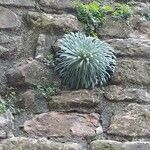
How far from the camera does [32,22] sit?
2375mm

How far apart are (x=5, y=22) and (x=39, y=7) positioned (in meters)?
0.27

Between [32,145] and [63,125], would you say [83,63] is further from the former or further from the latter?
[32,145]

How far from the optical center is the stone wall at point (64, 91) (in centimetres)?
192

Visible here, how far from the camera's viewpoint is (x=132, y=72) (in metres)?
2.23

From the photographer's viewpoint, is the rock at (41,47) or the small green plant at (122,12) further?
the small green plant at (122,12)

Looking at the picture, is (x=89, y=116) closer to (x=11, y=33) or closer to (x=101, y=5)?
(x=11, y=33)

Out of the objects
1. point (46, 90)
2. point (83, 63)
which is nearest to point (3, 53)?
point (46, 90)

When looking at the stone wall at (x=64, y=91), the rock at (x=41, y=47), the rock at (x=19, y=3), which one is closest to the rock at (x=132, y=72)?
the stone wall at (x=64, y=91)

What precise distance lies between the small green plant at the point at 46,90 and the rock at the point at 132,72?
1.02 feet

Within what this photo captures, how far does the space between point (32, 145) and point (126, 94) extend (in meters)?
0.55

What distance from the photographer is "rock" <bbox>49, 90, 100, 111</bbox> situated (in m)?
2.05

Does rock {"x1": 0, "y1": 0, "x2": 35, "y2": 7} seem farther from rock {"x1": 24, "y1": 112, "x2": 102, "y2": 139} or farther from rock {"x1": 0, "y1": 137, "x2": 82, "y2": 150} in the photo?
rock {"x1": 0, "y1": 137, "x2": 82, "y2": 150}

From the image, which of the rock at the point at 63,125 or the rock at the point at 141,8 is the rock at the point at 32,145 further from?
the rock at the point at 141,8

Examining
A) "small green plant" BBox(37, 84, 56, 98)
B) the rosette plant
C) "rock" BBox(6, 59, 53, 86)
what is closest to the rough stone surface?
the rosette plant
